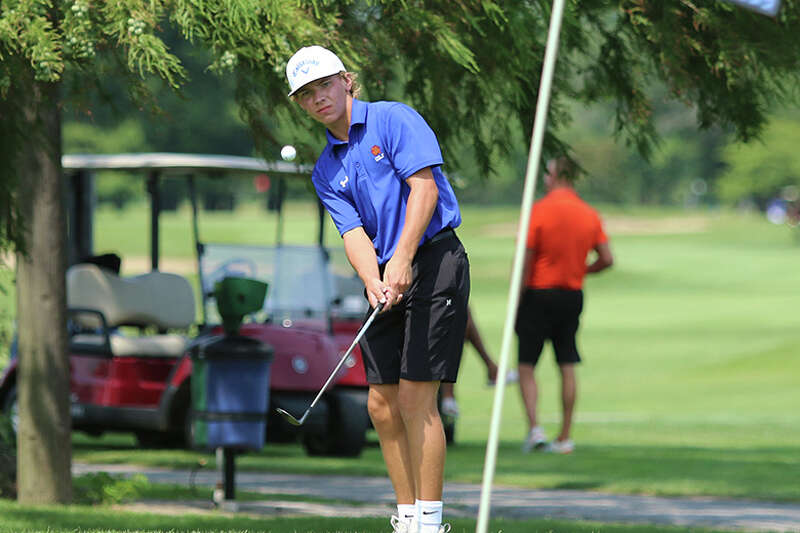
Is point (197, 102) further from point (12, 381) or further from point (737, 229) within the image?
point (12, 381)

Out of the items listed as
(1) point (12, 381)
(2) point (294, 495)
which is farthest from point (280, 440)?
(2) point (294, 495)

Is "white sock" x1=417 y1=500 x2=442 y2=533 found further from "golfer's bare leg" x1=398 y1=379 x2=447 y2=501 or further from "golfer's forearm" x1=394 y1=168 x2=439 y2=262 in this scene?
"golfer's forearm" x1=394 y1=168 x2=439 y2=262

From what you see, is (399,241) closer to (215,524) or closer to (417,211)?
(417,211)

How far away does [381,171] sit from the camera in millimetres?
5262

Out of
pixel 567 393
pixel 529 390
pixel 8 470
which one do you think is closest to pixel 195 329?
pixel 529 390

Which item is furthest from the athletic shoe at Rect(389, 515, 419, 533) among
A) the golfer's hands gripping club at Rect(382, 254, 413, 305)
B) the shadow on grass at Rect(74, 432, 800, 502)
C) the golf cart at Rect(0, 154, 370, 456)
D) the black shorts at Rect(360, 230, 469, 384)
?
the golf cart at Rect(0, 154, 370, 456)

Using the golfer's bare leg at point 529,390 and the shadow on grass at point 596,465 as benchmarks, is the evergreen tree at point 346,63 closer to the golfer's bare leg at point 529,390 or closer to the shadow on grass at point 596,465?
the shadow on grass at point 596,465

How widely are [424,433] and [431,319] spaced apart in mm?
404

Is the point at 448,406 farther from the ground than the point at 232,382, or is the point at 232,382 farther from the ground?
the point at 232,382

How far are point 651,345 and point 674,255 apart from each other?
108ft

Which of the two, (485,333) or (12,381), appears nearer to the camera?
(12,381)

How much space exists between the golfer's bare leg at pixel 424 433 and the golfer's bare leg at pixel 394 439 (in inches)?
4.9

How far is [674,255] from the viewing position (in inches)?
2377

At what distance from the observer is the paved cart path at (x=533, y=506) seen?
7.46 meters
